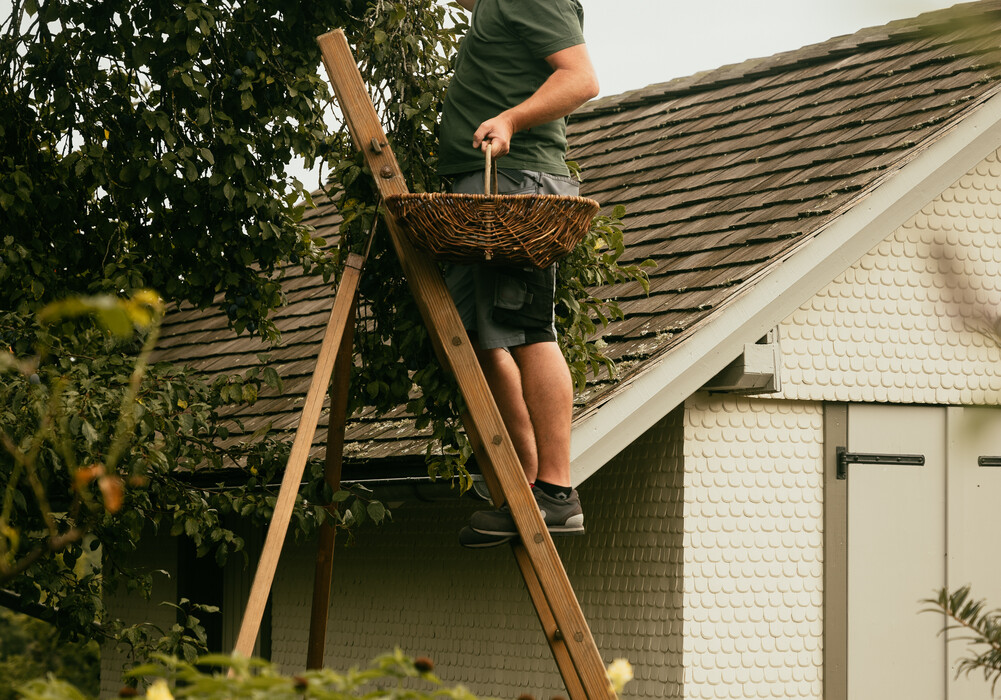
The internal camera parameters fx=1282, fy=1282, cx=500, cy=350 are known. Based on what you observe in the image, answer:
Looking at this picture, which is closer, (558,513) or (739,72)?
(558,513)

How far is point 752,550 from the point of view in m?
5.30

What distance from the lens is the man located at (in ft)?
10.4

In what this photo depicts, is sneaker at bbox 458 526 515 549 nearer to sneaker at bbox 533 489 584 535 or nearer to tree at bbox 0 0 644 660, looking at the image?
sneaker at bbox 533 489 584 535

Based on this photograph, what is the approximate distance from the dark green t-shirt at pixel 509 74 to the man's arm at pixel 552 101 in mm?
62

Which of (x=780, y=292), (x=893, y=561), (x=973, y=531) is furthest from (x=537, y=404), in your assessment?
(x=973, y=531)

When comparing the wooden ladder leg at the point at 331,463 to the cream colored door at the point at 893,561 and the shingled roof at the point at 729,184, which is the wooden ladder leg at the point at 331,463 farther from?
the cream colored door at the point at 893,561

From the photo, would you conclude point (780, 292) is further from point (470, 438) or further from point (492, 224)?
point (492, 224)

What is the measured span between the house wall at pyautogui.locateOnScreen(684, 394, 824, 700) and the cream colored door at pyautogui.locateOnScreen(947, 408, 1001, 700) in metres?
0.67

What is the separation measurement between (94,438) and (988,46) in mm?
3149

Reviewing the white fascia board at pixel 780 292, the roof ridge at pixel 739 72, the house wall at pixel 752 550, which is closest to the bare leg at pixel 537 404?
the white fascia board at pixel 780 292

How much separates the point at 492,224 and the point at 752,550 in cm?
280

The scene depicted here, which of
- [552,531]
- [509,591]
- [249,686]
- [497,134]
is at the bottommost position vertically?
[249,686]

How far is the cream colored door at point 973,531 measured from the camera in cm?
561

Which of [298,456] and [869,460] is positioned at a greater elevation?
[869,460]
